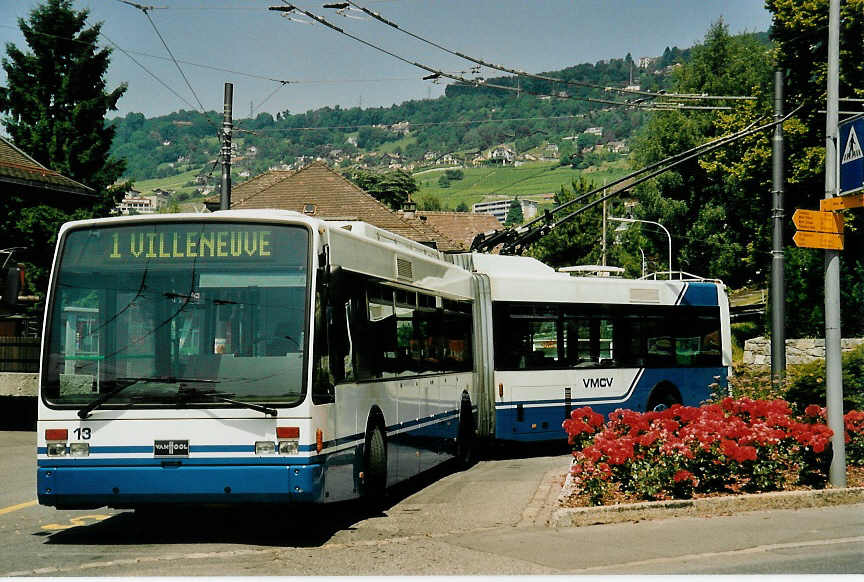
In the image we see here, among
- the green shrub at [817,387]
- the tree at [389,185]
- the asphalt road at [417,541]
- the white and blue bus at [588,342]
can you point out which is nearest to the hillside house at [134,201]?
the tree at [389,185]

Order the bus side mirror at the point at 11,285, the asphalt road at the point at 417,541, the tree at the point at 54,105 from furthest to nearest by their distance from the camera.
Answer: the tree at the point at 54,105
the bus side mirror at the point at 11,285
the asphalt road at the point at 417,541

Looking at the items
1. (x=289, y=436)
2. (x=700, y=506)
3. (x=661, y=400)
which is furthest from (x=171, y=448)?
(x=661, y=400)

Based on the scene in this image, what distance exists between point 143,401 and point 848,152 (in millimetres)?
7955

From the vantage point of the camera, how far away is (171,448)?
9.79 m

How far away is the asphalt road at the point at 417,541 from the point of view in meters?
8.89

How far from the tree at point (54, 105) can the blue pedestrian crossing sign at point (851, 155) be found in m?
23.9

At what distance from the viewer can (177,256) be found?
10211mm

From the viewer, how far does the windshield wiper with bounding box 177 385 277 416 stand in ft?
31.8

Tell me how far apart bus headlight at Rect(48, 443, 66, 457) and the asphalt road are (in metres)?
0.78

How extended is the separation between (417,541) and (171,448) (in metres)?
2.25

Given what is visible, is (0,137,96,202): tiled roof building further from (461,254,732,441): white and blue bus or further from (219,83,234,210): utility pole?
(461,254,732,441): white and blue bus

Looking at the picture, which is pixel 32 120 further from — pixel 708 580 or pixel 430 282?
pixel 708 580

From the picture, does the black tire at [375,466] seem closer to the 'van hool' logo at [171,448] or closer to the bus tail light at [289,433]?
the bus tail light at [289,433]

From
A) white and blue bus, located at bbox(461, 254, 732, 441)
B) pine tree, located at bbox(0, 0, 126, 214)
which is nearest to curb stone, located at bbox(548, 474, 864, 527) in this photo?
white and blue bus, located at bbox(461, 254, 732, 441)
